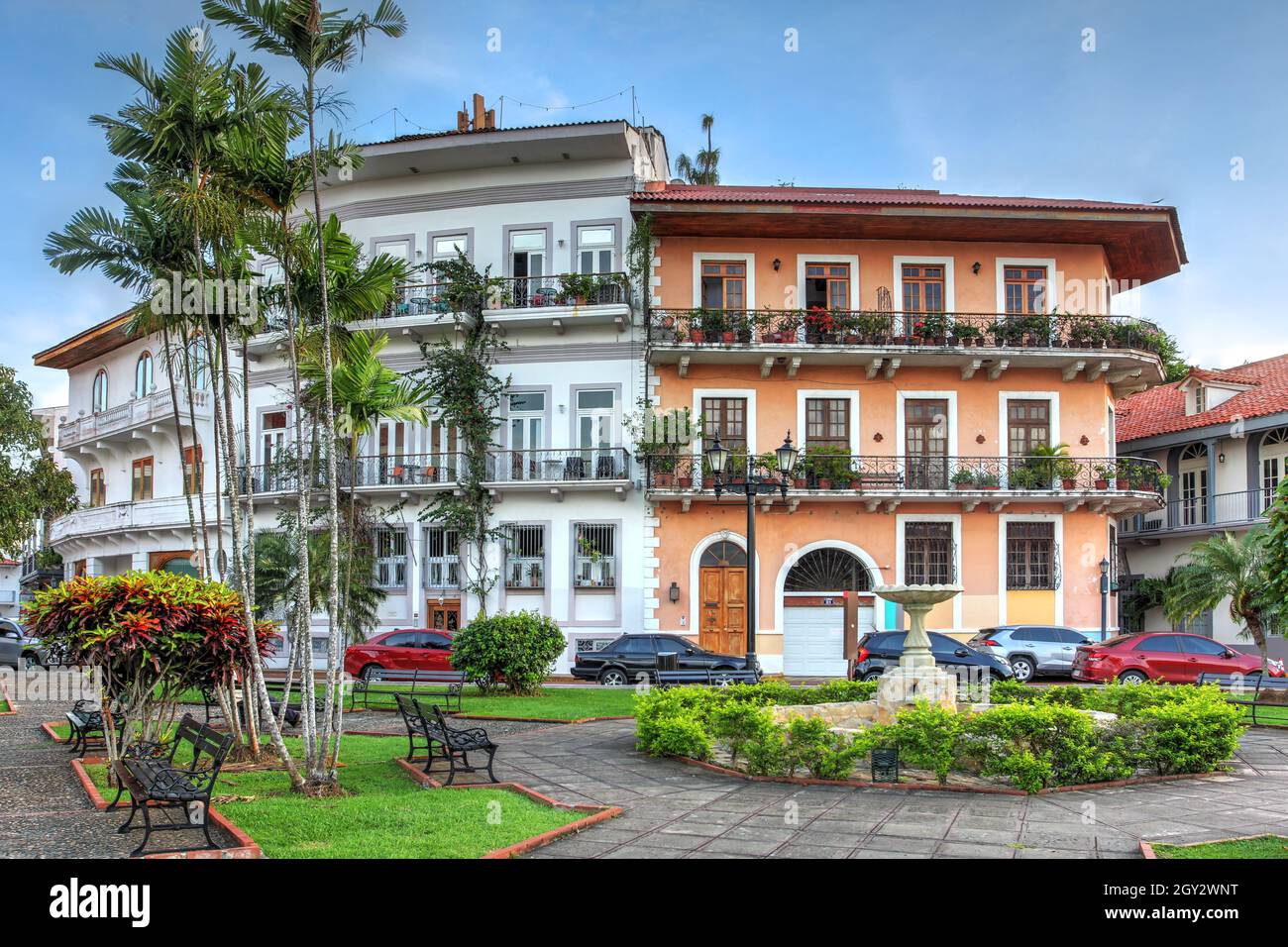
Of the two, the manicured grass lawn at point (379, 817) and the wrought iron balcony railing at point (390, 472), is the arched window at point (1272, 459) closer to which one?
the wrought iron balcony railing at point (390, 472)

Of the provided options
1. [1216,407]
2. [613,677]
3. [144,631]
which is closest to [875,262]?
[1216,407]

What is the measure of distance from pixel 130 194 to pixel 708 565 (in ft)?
60.6

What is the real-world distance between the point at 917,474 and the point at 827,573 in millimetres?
Answer: 3647

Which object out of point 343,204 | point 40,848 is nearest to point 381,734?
point 40,848

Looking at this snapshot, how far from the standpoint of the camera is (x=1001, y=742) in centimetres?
1132

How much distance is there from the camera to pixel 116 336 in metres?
39.0

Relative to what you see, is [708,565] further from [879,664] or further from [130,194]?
[130,194]

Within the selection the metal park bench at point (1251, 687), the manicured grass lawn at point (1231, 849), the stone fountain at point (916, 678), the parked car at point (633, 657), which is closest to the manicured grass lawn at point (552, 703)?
the parked car at point (633, 657)

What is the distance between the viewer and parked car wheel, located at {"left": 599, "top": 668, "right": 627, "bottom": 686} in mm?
24203

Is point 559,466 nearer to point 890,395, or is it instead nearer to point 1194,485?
point 890,395

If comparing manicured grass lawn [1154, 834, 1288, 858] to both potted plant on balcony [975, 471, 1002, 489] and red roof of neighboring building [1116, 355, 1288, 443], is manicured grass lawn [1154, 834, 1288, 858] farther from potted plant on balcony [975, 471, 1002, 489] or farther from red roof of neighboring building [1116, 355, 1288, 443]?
red roof of neighboring building [1116, 355, 1288, 443]

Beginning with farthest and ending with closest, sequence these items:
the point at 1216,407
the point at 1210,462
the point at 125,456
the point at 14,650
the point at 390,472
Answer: the point at 125,456, the point at 1216,407, the point at 1210,462, the point at 14,650, the point at 390,472
